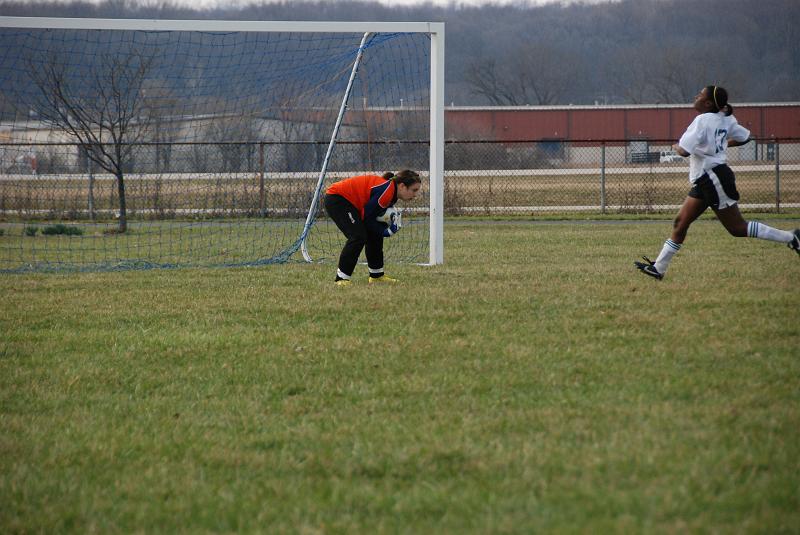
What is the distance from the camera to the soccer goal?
12.4 m

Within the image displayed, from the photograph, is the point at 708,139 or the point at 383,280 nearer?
the point at 708,139

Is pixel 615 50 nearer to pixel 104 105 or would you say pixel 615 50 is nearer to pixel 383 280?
pixel 104 105

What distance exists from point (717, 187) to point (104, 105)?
1184 cm

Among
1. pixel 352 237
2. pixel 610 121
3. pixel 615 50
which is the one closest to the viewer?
pixel 352 237

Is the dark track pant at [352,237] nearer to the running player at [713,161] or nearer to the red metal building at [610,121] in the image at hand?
the running player at [713,161]

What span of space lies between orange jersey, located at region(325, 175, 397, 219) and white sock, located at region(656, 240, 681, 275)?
277cm

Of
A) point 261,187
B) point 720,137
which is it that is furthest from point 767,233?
point 261,187

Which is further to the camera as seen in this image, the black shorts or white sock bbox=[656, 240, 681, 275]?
white sock bbox=[656, 240, 681, 275]

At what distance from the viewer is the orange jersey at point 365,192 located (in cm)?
977

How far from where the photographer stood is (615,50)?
110750 millimetres

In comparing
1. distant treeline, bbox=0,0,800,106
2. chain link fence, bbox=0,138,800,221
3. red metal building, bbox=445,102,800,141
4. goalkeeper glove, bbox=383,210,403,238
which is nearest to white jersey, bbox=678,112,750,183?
goalkeeper glove, bbox=383,210,403,238

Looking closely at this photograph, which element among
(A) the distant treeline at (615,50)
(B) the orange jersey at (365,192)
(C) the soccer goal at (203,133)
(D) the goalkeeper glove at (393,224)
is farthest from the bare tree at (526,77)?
(D) the goalkeeper glove at (393,224)

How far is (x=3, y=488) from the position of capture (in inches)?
155

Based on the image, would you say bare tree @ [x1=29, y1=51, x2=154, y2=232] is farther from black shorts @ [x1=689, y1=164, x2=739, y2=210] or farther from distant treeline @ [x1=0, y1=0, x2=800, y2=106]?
distant treeline @ [x1=0, y1=0, x2=800, y2=106]
